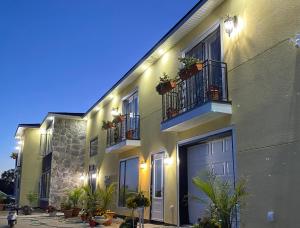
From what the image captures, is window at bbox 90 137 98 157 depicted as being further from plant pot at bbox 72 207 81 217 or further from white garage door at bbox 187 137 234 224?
white garage door at bbox 187 137 234 224

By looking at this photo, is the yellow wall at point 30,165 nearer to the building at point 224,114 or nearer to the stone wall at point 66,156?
the stone wall at point 66,156

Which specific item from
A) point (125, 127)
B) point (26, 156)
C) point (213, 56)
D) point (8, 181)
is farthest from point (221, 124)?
point (8, 181)

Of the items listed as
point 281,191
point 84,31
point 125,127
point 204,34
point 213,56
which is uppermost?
point 84,31

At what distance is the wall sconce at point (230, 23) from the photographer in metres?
9.83

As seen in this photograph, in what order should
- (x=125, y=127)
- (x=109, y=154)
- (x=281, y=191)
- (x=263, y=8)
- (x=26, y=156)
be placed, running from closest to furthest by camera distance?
(x=281, y=191)
(x=263, y=8)
(x=125, y=127)
(x=109, y=154)
(x=26, y=156)

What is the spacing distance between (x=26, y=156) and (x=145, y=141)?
16737 mm

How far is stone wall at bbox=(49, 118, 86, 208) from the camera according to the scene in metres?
23.7

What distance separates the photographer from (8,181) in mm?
57094

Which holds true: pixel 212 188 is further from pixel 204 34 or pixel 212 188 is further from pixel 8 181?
pixel 8 181

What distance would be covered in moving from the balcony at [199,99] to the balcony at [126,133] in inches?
128

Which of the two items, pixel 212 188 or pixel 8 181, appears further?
pixel 8 181

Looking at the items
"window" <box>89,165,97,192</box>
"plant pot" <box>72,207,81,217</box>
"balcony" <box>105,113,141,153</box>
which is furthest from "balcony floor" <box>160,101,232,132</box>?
"window" <box>89,165,97,192</box>

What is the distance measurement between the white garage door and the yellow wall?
19264 mm

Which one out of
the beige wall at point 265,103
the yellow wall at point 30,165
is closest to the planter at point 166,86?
the beige wall at point 265,103
